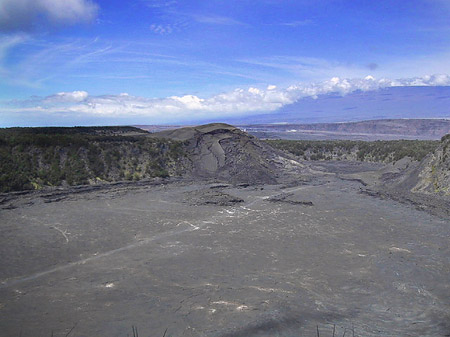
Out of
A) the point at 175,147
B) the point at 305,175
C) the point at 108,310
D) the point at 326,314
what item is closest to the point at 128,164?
the point at 175,147

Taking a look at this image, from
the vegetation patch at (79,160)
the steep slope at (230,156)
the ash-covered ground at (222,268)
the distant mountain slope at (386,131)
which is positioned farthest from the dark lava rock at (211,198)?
the distant mountain slope at (386,131)

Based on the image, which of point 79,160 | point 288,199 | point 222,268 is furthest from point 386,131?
point 222,268

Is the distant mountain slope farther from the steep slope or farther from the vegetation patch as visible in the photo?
the vegetation patch

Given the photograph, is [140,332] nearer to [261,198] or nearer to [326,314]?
[326,314]

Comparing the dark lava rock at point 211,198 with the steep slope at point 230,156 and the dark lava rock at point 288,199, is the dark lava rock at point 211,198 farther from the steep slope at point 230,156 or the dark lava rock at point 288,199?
the steep slope at point 230,156

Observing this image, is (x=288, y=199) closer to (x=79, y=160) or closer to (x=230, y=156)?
(x=230, y=156)

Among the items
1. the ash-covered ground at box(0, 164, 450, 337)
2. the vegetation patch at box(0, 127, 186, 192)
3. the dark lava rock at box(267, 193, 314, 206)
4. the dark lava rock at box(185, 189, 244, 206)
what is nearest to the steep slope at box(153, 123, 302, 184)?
the vegetation patch at box(0, 127, 186, 192)

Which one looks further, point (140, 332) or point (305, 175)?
point (305, 175)
